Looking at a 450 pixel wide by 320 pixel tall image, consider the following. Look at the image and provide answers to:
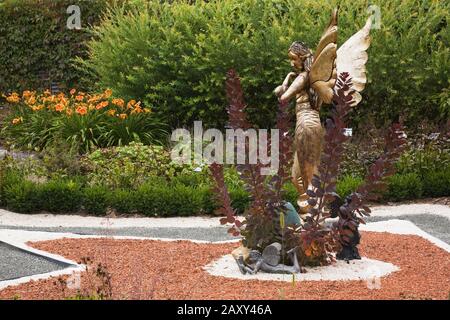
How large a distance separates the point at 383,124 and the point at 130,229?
6.70 metres

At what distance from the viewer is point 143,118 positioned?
15297mm

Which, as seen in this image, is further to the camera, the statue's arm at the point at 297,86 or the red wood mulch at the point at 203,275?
the statue's arm at the point at 297,86

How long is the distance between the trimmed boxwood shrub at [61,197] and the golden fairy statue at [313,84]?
4.27m

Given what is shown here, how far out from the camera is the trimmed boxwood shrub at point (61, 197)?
38.2ft

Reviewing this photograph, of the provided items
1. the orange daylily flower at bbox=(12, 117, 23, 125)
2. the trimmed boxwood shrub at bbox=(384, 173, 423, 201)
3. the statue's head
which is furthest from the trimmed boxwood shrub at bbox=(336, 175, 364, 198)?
the orange daylily flower at bbox=(12, 117, 23, 125)

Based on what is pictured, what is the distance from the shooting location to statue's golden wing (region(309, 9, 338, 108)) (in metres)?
7.72

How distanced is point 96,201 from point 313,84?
456 cm

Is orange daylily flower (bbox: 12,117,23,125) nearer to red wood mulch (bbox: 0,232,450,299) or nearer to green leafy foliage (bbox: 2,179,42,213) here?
green leafy foliage (bbox: 2,179,42,213)

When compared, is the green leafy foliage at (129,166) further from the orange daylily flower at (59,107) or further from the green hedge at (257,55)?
the green hedge at (257,55)

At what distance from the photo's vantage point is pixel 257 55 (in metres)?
15.1

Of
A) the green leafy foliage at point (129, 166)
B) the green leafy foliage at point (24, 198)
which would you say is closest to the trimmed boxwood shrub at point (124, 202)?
the green leafy foliage at point (129, 166)

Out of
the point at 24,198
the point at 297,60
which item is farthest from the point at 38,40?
the point at 297,60

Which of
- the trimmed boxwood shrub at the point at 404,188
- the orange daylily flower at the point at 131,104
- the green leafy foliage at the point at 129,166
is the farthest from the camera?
the orange daylily flower at the point at 131,104

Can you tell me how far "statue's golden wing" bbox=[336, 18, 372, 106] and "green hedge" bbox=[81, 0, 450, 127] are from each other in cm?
622
